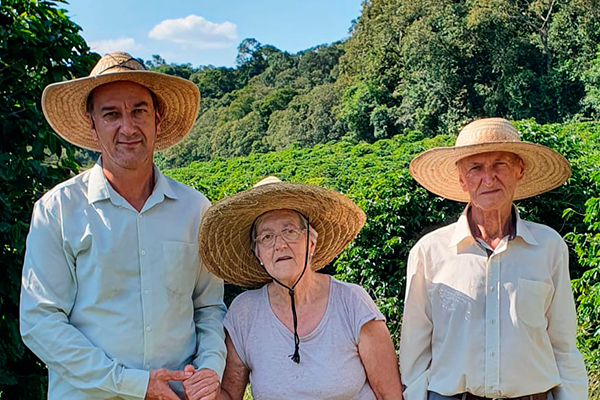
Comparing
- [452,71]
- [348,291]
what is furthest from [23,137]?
[452,71]

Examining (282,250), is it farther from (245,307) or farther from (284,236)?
(245,307)

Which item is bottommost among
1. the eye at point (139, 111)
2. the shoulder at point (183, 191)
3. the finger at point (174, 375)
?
the finger at point (174, 375)

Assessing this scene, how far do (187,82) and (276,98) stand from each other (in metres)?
53.5

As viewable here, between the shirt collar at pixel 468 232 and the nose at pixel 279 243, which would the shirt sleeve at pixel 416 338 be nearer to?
the shirt collar at pixel 468 232

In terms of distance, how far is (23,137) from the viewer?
10.7 ft

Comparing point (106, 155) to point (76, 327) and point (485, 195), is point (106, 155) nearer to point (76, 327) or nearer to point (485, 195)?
point (76, 327)

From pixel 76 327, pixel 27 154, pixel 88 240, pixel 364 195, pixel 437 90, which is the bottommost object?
pixel 76 327

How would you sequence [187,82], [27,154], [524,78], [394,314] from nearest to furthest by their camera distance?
[187,82] → [27,154] → [394,314] → [524,78]

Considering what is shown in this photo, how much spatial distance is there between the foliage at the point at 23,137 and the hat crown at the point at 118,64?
1.04m

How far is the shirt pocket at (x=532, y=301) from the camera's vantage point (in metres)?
2.34

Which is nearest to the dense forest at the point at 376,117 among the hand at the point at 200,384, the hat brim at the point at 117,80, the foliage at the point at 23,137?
the foliage at the point at 23,137

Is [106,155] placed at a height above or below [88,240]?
above

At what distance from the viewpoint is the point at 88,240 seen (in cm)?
224

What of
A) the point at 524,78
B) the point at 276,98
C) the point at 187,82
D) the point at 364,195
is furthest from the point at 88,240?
the point at 276,98
